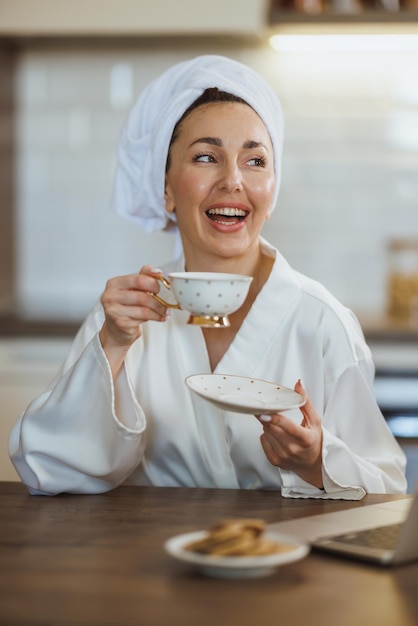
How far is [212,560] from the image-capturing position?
1.06 meters

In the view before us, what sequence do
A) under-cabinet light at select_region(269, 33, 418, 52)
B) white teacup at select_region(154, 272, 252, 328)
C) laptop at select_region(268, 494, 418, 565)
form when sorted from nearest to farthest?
laptop at select_region(268, 494, 418, 565) → white teacup at select_region(154, 272, 252, 328) → under-cabinet light at select_region(269, 33, 418, 52)

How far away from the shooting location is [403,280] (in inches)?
143

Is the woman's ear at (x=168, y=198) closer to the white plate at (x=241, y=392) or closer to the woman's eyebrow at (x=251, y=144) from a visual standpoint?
the woman's eyebrow at (x=251, y=144)

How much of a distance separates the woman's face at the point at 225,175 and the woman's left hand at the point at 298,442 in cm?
51

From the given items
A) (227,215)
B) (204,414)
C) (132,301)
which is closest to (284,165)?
(227,215)

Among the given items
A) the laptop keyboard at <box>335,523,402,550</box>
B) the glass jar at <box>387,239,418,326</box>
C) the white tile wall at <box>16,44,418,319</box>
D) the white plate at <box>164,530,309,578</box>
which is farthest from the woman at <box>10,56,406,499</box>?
the white tile wall at <box>16,44,418,319</box>

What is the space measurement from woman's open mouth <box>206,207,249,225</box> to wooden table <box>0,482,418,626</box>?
0.70m

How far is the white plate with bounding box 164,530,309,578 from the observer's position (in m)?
1.06

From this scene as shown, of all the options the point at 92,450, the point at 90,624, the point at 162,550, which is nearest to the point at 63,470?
the point at 92,450

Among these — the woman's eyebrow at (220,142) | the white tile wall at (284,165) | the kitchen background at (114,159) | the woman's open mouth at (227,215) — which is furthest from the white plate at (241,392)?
the white tile wall at (284,165)

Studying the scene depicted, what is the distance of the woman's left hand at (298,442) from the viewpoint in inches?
59.5

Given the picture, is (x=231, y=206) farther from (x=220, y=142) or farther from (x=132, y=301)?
(x=132, y=301)

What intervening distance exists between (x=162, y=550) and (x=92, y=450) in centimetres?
50

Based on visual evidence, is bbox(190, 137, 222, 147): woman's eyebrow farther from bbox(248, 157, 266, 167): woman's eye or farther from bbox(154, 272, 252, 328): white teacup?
bbox(154, 272, 252, 328): white teacup
